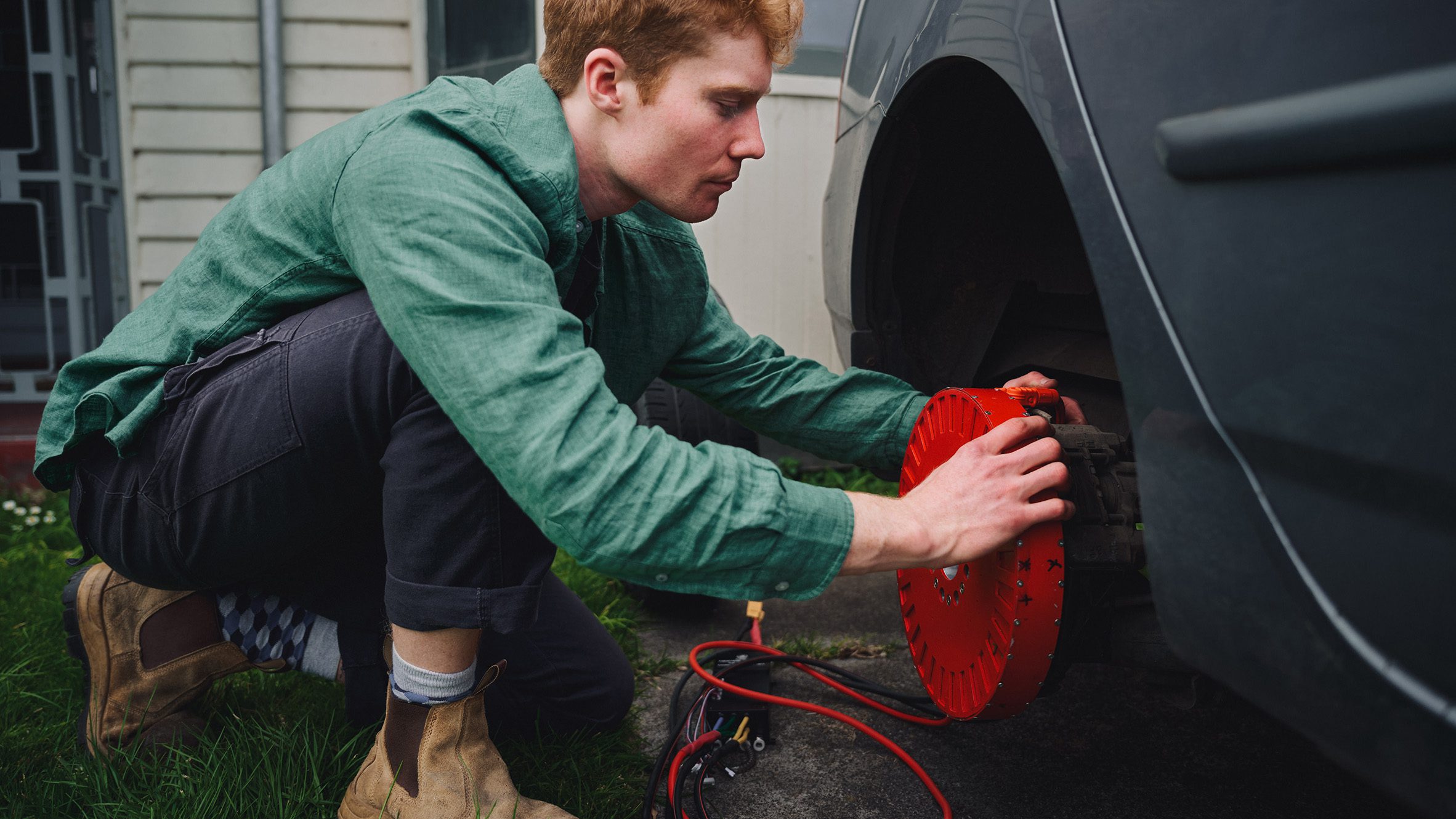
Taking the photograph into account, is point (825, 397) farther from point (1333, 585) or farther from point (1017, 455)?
point (1333, 585)

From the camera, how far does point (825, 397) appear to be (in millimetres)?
1486

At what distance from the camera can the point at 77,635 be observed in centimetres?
148

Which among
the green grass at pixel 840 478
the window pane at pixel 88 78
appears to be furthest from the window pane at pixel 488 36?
the green grass at pixel 840 478

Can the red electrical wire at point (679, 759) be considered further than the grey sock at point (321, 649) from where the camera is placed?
No

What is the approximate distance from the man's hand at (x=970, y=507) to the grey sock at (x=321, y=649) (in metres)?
0.96

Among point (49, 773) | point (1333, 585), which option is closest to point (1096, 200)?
point (1333, 585)

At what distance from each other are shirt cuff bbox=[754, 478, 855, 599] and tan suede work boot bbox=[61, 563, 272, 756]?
3.28ft

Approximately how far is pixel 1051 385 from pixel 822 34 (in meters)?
2.35

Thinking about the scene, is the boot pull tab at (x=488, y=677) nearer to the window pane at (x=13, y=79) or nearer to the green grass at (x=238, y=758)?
the green grass at (x=238, y=758)

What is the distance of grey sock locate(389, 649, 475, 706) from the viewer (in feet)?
4.07

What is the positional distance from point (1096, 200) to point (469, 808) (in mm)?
1051

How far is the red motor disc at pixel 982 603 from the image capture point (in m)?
0.97

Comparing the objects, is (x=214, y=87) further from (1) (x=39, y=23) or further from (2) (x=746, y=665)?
(2) (x=746, y=665)

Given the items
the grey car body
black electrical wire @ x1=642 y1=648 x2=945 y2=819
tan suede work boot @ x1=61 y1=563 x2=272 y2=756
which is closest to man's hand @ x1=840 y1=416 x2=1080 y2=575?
the grey car body
